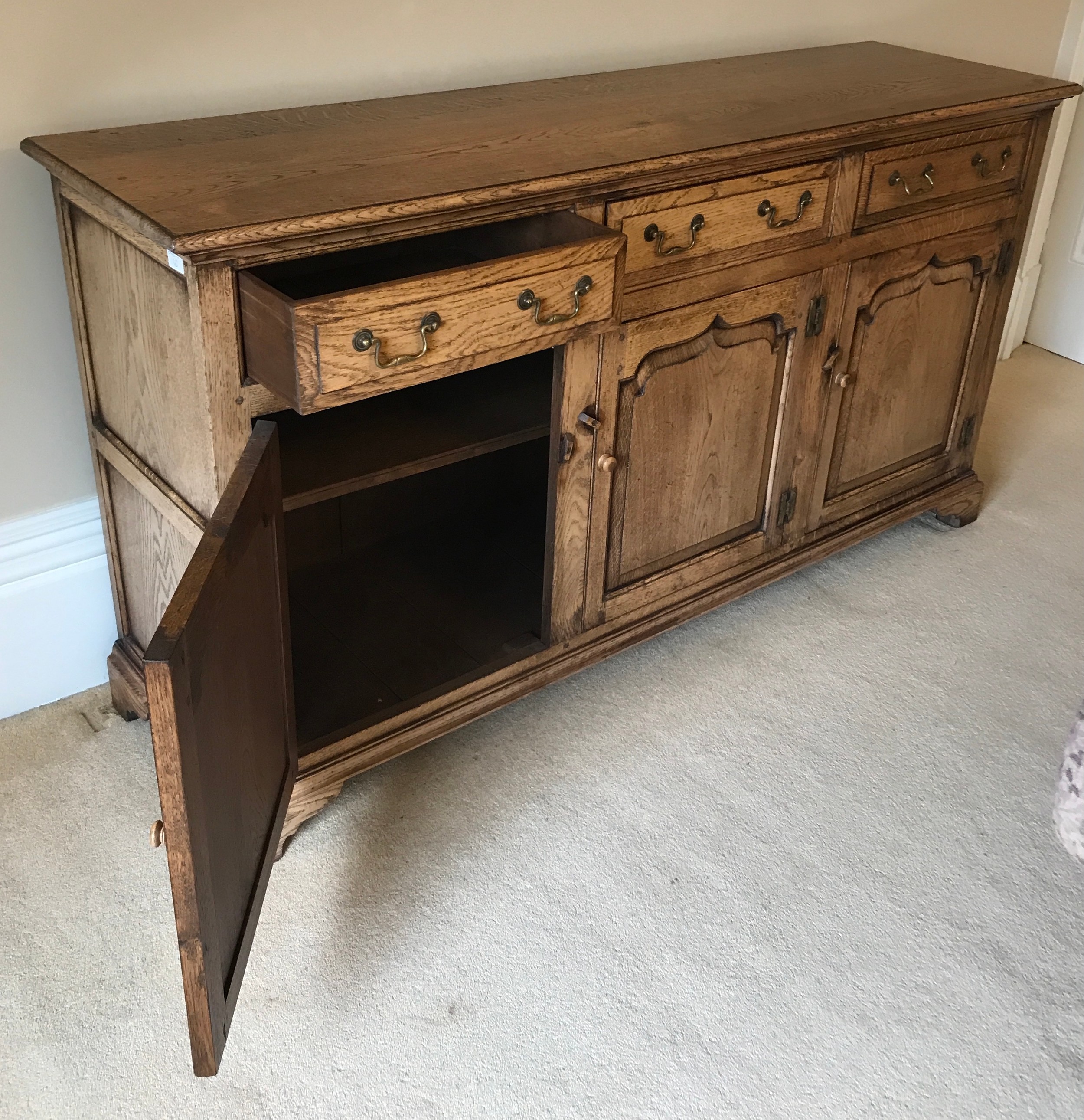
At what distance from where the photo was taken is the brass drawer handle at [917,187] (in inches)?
73.3

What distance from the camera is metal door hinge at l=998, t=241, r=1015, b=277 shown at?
218cm

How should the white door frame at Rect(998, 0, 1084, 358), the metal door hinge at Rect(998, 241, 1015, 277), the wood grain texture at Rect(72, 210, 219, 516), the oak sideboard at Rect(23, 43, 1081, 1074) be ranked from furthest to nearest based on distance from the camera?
the white door frame at Rect(998, 0, 1084, 358) < the metal door hinge at Rect(998, 241, 1015, 277) < the wood grain texture at Rect(72, 210, 219, 516) < the oak sideboard at Rect(23, 43, 1081, 1074)

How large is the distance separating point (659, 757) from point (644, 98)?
990 millimetres

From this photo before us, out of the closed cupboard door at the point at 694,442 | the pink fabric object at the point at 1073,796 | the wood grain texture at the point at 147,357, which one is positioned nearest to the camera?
the pink fabric object at the point at 1073,796

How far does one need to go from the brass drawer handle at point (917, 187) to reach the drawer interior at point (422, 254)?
628 millimetres

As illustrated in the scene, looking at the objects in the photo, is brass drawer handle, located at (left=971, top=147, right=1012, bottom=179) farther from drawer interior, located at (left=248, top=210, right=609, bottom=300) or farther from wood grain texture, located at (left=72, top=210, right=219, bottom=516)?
wood grain texture, located at (left=72, top=210, right=219, bottom=516)

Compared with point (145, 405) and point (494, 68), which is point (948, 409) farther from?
point (145, 405)

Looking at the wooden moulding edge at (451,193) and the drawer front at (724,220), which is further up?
the wooden moulding edge at (451,193)

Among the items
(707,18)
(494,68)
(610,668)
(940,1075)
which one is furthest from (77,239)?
(940,1075)

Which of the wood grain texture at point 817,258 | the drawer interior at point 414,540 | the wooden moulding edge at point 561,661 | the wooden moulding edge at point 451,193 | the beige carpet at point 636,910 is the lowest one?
the beige carpet at point 636,910

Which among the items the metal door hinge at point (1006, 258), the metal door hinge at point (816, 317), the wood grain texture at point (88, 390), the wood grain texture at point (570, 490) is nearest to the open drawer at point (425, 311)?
the wood grain texture at point (570, 490)

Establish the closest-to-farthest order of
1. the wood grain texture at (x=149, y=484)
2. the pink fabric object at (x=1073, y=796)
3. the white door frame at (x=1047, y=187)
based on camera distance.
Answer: the pink fabric object at (x=1073, y=796) < the wood grain texture at (x=149, y=484) < the white door frame at (x=1047, y=187)

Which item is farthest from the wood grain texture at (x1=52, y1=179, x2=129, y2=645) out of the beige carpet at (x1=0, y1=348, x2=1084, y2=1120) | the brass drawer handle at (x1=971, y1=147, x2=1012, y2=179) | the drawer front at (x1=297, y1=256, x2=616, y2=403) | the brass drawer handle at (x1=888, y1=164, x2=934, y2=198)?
the brass drawer handle at (x1=971, y1=147, x2=1012, y2=179)

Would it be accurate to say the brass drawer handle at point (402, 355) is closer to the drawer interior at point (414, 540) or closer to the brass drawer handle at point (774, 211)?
the drawer interior at point (414, 540)
